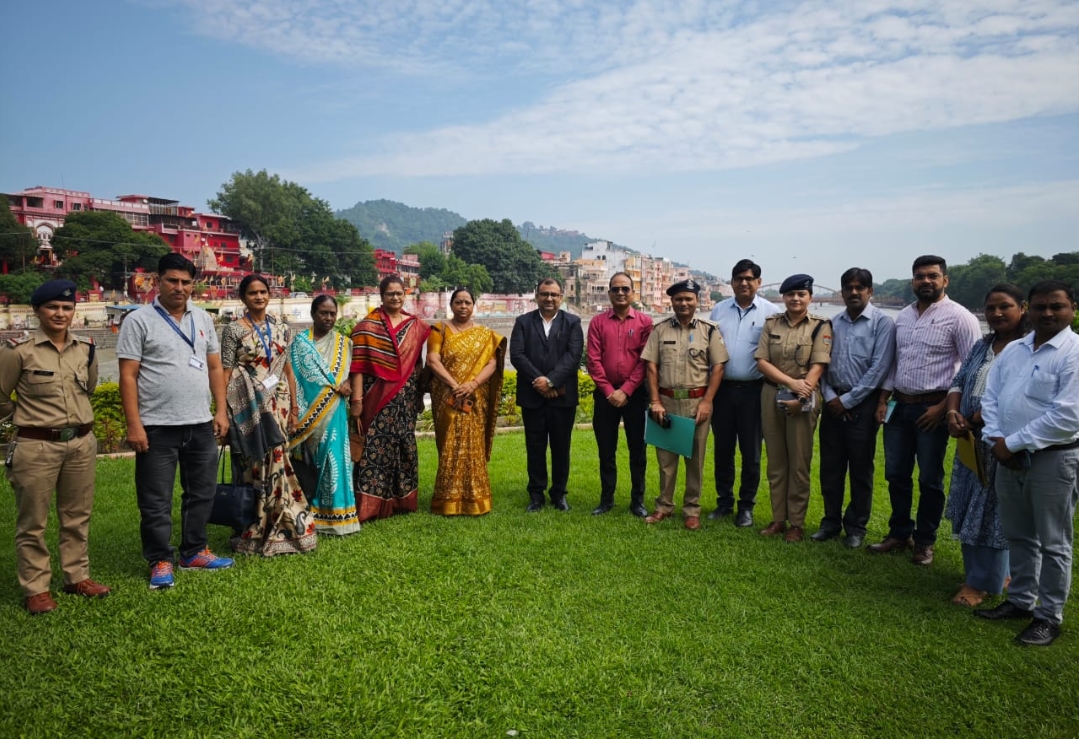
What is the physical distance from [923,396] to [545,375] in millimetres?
2654

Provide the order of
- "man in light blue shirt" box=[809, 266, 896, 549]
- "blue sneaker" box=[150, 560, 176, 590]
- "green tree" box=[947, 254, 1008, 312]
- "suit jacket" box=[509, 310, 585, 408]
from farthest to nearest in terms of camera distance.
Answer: "green tree" box=[947, 254, 1008, 312]
"suit jacket" box=[509, 310, 585, 408]
"man in light blue shirt" box=[809, 266, 896, 549]
"blue sneaker" box=[150, 560, 176, 590]

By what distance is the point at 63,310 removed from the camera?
341 cm

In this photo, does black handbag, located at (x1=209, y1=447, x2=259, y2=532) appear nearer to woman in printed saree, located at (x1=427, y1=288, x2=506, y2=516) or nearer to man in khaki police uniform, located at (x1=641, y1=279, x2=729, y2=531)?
woman in printed saree, located at (x1=427, y1=288, x2=506, y2=516)

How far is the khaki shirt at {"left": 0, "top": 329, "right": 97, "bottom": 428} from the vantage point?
10.9 ft

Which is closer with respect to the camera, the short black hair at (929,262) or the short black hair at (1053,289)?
the short black hair at (1053,289)

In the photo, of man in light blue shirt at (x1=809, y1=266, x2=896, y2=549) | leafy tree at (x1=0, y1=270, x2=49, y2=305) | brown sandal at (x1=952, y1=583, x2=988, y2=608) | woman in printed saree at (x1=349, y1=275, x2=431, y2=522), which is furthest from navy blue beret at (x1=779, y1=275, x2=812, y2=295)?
leafy tree at (x1=0, y1=270, x2=49, y2=305)

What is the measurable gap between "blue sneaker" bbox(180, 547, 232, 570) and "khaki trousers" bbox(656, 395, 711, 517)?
10.0ft

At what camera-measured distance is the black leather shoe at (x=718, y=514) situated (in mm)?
5246

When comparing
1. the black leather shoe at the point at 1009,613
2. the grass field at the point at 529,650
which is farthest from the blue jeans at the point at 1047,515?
the grass field at the point at 529,650

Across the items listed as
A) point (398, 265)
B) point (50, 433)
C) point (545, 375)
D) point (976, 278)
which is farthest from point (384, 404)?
point (398, 265)

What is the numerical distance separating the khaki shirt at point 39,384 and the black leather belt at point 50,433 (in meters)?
0.02

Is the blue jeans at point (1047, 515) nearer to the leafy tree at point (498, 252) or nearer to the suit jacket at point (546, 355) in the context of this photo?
the suit jacket at point (546, 355)

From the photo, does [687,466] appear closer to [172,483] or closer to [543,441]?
[543,441]

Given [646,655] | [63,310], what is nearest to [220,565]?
[63,310]
